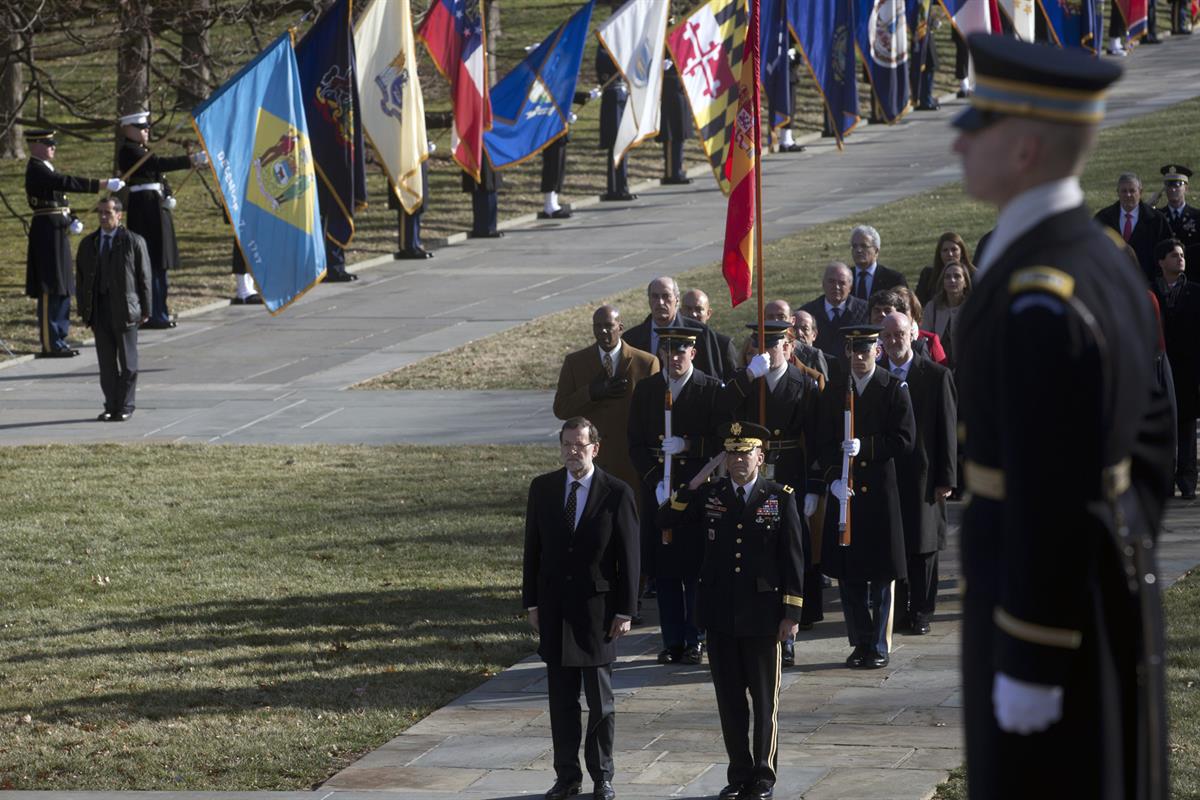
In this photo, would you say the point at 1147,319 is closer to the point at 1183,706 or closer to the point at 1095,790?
the point at 1095,790

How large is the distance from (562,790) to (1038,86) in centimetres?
564

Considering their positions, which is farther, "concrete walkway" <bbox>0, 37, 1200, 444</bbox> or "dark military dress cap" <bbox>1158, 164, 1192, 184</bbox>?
"concrete walkway" <bbox>0, 37, 1200, 444</bbox>

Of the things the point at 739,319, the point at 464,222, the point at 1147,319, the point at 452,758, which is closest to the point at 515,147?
the point at 739,319

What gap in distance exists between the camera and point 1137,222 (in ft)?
51.9

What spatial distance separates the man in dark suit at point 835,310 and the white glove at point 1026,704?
9.34 metres

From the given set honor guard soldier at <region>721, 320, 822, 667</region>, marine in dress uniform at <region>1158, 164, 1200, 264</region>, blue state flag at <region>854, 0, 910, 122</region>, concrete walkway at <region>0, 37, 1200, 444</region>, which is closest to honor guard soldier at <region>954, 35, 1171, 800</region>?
honor guard soldier at <region>721, 320, 822, 667</region>

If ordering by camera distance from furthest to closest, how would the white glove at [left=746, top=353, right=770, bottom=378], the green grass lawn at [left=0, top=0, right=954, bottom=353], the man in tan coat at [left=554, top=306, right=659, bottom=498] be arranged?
the green grass lawn at [left=0, top=0, right=954, bottom=353] < the man in tan coat at [left=554, top=306, right=659, bottom=498] < the white glove at [left=746, top=353, right=770, bottom=378]

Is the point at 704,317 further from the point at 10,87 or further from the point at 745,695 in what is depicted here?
the point at 10,87

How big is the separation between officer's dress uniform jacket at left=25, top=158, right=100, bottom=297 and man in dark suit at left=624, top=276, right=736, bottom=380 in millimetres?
10442

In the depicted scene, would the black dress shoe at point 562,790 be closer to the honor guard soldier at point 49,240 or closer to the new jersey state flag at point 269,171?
the new jersey state flag at point 269,171

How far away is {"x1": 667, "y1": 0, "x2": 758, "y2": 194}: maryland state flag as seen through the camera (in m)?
14.1

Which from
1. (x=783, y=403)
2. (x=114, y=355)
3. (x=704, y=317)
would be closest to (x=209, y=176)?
(x=114, y=355)

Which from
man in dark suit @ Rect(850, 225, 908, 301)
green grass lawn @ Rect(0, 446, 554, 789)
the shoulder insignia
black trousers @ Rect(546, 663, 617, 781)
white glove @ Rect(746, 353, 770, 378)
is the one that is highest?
the shoulder insignia

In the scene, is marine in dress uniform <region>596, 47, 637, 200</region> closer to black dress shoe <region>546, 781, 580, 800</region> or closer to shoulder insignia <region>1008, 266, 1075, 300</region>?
black dress shoe <region>546, 781, 580, 800</region>
